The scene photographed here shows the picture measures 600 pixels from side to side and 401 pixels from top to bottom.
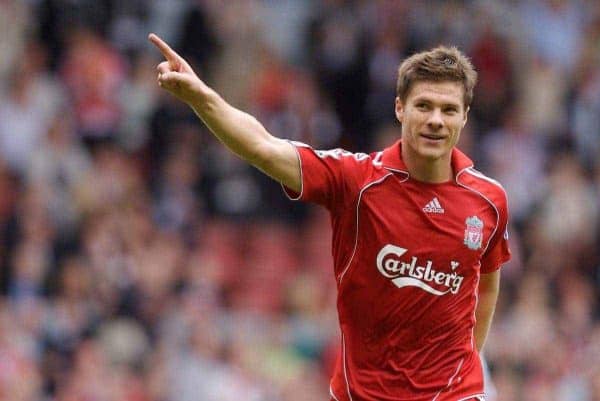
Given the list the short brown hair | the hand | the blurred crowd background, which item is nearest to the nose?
the short brown hair

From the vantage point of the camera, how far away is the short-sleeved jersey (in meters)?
5.90

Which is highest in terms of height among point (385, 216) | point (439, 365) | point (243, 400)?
point (385, 216)

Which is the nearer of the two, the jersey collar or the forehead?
the forehead

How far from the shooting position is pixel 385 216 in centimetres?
590

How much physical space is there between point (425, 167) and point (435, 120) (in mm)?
250

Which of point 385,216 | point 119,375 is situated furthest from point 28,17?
point 385,216

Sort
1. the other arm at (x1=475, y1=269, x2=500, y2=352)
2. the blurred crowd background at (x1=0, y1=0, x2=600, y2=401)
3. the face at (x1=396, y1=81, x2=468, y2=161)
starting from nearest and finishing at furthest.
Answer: the face at (x1=396, y1=81, x2=468, y2=161) < the other arm at (x1=475, y1=269, x2=500, y2=352) < the blurred crowd background at (x1=0, y1=0, x2=600, y2=401)

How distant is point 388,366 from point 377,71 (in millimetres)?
6865

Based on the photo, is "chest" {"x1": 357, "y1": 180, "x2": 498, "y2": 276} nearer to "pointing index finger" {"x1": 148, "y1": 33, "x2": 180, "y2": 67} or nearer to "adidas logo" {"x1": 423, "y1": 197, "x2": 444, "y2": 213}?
"adidas logo" {"x1": 423, "y1": 197, "x2": 444, "y2": 213}

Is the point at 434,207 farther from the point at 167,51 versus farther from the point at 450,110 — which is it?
the point at 167,51

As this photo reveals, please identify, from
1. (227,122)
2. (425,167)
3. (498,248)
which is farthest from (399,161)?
(227,122)

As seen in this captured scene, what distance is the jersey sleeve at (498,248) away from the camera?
6.20m

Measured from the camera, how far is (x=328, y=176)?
5.78m

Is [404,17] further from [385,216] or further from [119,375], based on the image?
[385,216]
